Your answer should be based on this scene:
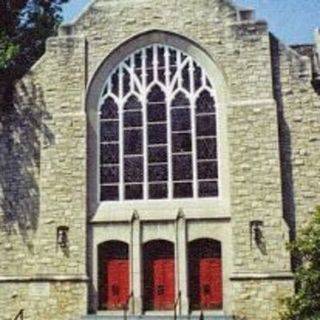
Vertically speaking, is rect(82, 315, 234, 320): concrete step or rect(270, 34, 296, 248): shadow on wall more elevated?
rect(270, 34, 296, 248): shadow on wall

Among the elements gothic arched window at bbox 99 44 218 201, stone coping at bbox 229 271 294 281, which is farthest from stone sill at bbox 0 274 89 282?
stone coping at bbox 229 271 294 281

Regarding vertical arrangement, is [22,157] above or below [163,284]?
above

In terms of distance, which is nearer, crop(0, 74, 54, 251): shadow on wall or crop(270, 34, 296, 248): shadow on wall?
crop(270, 34, 296, 248): shadow on wall

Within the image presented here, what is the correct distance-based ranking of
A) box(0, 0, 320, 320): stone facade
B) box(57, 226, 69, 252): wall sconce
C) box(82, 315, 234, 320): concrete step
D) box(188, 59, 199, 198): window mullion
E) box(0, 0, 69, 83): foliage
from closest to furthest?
1. box(82, 315, 234, 320): concrete step
2. box(0, 0, 320, 320): stone facade
3. box(57, 226, 69, 252): wall sconce
4. box(188, 59, 199, 198): window mullion
5. box(0, 0, 69, 83): foliage

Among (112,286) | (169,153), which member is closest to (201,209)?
(169,153)

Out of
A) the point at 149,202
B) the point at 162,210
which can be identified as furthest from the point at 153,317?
the point at 149,202

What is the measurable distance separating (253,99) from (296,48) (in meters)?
3.75

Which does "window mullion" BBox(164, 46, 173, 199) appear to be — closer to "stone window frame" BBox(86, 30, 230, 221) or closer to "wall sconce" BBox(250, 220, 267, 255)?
"stone window frame" BBox(86, 30, 230, 221)

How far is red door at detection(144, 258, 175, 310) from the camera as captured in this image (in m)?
18.4

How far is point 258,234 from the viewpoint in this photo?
58.6 feet

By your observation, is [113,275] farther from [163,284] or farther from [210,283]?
[210,283]

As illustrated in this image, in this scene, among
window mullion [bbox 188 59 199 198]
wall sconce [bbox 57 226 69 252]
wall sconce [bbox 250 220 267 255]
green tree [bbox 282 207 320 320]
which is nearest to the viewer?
green tree [bbox 282 207 320 320]

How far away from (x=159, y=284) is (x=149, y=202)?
8.03 ft

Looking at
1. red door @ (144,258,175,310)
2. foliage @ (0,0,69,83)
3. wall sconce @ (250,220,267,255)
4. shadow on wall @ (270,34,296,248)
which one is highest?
foliage @ (0,0,69,83)
